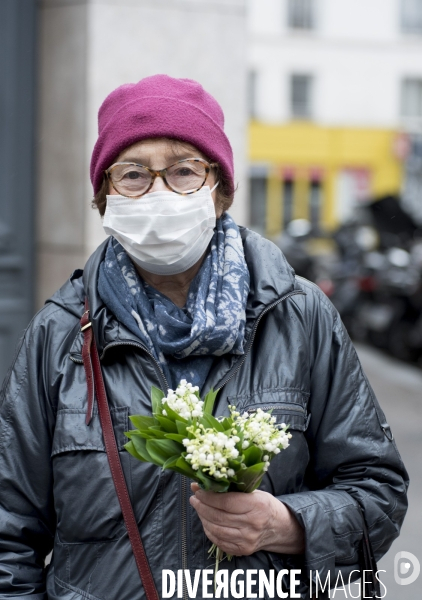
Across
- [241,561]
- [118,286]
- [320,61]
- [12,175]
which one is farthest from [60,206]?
[320,61]

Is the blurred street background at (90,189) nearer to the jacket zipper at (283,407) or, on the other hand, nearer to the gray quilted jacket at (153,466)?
the gray quilted jacket at (153,466)

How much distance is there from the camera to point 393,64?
30281 millimetres

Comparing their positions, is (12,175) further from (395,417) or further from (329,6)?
(329,6)

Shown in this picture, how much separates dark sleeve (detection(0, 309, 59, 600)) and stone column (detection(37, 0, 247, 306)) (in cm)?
312

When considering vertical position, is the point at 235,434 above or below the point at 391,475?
above

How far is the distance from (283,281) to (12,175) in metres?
3.51

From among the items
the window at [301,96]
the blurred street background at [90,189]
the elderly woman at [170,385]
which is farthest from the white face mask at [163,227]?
the window at [301,96]

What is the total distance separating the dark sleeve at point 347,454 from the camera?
204 cm

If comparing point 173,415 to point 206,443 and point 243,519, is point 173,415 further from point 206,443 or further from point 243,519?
point 243,519

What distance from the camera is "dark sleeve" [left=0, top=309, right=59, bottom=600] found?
6.72 feet

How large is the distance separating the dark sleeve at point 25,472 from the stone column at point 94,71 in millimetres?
3121

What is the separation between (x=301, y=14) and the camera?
3017cm

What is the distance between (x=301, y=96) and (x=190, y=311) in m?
28.9

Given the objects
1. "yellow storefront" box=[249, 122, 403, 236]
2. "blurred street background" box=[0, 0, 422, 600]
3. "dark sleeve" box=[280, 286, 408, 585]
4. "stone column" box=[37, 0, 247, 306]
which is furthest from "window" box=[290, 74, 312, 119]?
"dark sleeve" box=[280, 286, 408, 585]
